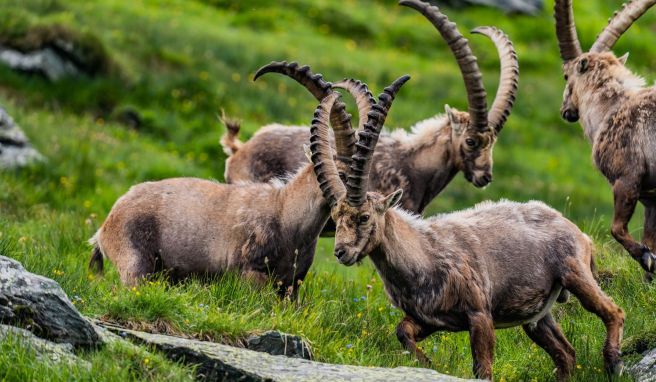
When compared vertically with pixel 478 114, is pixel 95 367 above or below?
below

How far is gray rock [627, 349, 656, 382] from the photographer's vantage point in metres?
8.21

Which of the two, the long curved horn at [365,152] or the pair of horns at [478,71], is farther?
the pair of horns at [478,71]

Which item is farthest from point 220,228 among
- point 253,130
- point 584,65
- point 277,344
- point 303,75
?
point 253,130

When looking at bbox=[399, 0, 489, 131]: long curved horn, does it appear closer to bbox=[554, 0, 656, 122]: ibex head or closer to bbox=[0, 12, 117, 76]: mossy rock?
bbox=[554, 0, 656, 122]: ibex head

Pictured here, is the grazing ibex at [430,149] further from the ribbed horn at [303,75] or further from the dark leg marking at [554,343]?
the dark leg marking at [554,343]

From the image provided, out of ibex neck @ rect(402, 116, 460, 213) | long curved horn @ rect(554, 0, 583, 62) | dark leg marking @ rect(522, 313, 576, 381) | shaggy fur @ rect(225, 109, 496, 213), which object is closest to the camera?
dark leg marking @ rect(522, 313, 576, 381)

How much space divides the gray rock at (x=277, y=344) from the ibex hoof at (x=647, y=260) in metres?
3.66

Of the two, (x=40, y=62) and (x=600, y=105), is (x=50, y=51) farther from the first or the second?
(x=600, y=105)

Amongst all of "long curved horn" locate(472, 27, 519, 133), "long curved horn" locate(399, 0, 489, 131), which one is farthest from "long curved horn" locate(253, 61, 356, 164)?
"long curved horn" locate(472, 27, 519, 133)

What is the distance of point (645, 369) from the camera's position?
8.33 metres

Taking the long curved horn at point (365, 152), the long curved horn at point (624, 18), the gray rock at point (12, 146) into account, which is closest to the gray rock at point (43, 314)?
the long curved horn at point (365, 152)

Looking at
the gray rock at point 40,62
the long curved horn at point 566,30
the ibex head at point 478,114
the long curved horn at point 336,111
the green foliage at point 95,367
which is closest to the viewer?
the green foliage at point 95,367

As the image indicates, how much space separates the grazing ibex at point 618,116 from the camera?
982 cm

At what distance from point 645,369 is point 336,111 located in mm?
3519
